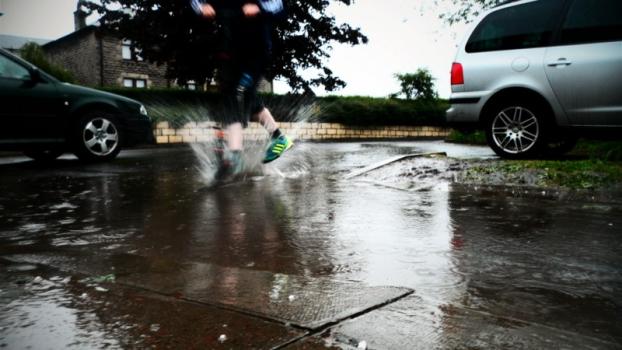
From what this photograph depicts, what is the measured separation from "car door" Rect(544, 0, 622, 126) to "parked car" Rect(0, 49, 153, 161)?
235 inches

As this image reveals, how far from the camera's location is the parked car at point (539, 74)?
605cm

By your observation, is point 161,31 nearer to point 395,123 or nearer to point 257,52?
point 395,123

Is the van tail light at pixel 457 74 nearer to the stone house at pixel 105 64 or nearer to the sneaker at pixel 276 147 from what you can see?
the sneaker at pixel 276 147

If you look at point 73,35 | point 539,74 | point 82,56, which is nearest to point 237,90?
point 539,74

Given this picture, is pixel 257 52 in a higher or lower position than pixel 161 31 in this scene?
lower

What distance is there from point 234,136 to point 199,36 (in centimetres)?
1537

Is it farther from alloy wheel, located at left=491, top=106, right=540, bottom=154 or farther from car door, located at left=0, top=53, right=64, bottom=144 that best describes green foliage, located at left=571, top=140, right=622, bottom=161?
car door, located at left=0, top=53, right=64, bottom=144

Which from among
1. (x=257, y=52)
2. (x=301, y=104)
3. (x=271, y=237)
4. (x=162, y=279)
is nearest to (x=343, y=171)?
(x=257, y=52)

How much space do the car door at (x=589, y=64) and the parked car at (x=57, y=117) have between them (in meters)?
5.98

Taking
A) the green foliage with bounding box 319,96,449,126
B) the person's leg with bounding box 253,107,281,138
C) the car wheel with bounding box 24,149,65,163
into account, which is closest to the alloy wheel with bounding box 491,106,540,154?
the person's leg with bounding box 253,107,281,138

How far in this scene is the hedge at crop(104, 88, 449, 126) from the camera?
18.0 metres

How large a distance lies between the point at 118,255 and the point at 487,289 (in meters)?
1.65

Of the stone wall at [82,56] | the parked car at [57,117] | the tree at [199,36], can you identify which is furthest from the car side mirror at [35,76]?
the stone wall at [82,56]

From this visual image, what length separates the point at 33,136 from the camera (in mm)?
7355
